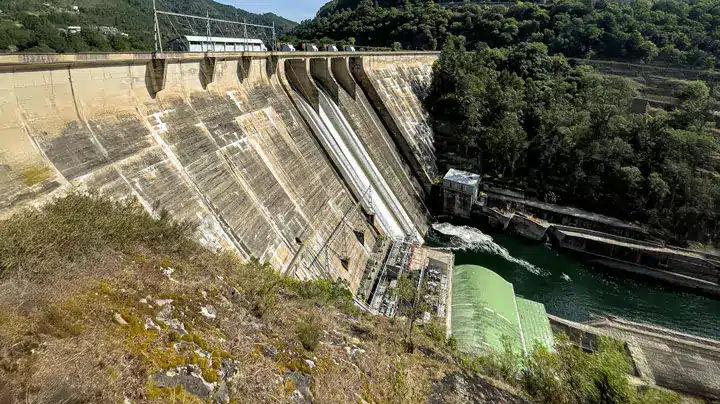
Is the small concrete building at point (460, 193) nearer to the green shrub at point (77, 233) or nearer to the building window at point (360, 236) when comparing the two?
the building window at point (360, 236)

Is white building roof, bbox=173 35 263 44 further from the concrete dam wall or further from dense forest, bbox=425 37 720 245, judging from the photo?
dense forest, bbox=425 37 720 245

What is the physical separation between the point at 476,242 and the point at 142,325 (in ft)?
86.1

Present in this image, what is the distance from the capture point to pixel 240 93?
19922 mm

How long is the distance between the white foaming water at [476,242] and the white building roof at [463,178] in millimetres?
3559

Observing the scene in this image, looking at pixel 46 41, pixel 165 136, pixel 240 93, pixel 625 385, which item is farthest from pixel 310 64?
pixel 46 41

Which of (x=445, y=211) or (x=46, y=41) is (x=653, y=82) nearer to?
(x=445, y=211)

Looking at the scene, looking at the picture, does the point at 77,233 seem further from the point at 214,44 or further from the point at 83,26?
the point at 83,26

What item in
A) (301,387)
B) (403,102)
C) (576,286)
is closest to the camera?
(301,387)

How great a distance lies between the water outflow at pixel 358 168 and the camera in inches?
938

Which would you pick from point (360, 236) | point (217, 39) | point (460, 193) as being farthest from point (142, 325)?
point (460, 193)

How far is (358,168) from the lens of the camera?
81.7 feet

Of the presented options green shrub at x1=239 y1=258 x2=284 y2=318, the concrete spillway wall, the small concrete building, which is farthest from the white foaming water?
green shrub at x1=239 y1=258 x2=284 y2=318

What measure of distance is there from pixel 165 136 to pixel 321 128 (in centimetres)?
1097

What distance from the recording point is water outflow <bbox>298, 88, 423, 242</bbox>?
23812 millimetres
